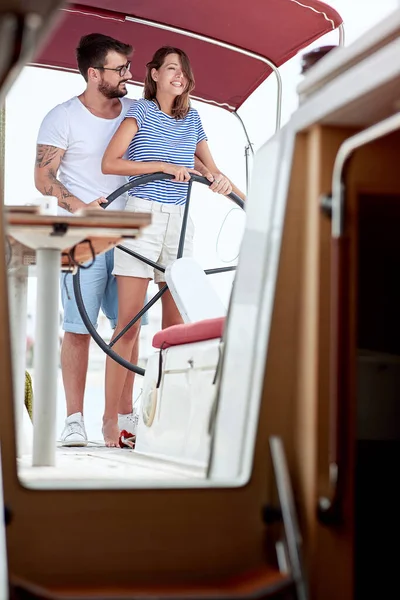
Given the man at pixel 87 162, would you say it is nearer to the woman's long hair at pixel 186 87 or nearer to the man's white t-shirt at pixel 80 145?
the man's white t-shirt at pixel 80 145

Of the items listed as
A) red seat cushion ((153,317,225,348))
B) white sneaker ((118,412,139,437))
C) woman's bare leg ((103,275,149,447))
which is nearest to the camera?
red seat cushion ((153,317,225,348))

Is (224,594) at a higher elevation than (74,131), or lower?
lower

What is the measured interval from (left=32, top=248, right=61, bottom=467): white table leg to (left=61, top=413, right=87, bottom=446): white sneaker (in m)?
1.25

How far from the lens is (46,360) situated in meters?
1.82

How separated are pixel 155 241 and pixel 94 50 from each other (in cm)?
90

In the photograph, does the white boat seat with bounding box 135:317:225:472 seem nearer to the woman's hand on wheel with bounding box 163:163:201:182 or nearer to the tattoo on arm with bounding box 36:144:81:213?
the woman's hand on wheel with bounding box 163:163:201:182

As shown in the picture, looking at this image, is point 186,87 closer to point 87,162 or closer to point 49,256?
point 87,162

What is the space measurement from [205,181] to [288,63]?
36.5 inches

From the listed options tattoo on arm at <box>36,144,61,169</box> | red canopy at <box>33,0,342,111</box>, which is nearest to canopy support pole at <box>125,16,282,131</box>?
red canopy at <box>33,0,342,111</box>

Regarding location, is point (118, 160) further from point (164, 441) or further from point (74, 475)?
point (74, 475)

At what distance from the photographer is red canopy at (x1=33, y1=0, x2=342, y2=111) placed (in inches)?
147

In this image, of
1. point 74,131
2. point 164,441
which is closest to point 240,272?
point 164,441

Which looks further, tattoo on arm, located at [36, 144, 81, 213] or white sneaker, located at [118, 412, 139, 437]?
tattoo on arm, located at [36, 144, 81, 213]

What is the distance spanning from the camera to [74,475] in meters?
1.60
